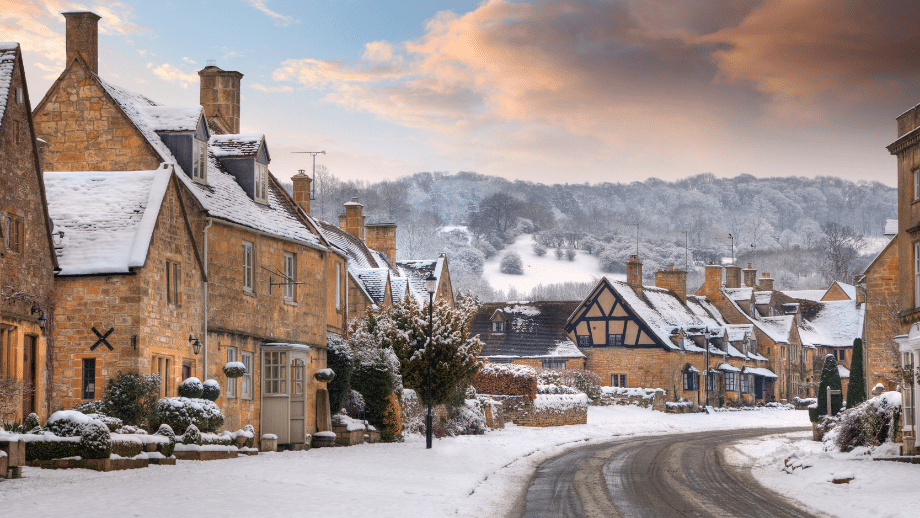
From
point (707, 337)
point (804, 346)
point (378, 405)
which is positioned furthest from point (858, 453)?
point (804, 346)

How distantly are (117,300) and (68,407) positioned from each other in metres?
2.53

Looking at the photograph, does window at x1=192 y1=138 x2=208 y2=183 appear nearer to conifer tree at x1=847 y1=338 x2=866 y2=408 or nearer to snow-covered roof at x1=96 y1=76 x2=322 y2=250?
snow-covered roof at x1=96 y1=76 x2=322 y2=250

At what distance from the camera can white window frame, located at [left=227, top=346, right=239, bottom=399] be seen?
27062mm

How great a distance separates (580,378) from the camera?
57281 mm

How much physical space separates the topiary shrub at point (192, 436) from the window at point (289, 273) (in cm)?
809

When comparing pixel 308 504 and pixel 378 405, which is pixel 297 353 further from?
pixel 308 504

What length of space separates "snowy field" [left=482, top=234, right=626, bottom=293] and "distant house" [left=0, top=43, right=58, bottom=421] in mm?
138514

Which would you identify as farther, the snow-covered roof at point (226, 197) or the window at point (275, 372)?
the window at point (275, 372)

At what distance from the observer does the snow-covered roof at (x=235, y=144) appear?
3131cm

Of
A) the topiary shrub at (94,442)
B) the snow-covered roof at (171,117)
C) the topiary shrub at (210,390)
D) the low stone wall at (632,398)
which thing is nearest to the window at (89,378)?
the topiary shrub at (210,390)

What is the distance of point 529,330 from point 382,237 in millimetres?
13792

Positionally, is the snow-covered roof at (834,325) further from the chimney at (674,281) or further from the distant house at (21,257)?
the distant house at (21,257)

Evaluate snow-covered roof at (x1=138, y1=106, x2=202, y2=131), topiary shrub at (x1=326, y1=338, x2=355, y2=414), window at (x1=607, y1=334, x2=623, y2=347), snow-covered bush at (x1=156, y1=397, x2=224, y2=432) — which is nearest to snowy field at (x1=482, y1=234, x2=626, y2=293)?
window at (x1=607, y1=334, x2=623, y2=347)

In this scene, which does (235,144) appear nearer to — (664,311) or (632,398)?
(632,398)
